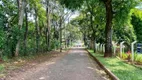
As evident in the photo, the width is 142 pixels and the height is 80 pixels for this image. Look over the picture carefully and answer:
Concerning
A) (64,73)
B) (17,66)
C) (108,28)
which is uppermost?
(108,28)

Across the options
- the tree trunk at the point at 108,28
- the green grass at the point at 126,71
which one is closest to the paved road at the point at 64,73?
the green grass at the point at 126,71

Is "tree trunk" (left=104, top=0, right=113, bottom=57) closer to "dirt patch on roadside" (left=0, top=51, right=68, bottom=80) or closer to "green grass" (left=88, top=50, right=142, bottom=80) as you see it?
"dirt patch on roadside" (left=0, top=51, right=68, bottom=80)

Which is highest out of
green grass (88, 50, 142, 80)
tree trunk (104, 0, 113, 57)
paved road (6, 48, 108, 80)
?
tree trunk (104, 0, 113, 57)

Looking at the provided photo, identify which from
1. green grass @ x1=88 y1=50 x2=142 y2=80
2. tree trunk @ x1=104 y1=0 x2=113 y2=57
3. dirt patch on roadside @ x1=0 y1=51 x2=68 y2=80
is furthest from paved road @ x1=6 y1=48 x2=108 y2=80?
tree trunk @ x1=104 y1=0 x2=113 y2=57

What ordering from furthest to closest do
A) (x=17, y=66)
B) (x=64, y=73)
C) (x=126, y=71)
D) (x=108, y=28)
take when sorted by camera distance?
(x=108, y=28) < (x=17, y=66) < (x=64, y=73) < (x=126, y=71)

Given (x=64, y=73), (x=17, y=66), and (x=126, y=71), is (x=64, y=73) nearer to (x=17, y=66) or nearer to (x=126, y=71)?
(x=126, y=71)

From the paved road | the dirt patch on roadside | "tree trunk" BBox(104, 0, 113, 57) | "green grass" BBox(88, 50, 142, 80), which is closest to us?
"green grass" BBox(88, 50, 142, 80)

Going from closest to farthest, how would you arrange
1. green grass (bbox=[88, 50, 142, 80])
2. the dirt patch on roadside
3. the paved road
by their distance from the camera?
green grass (bbox=[88, 50, 142, 80])
the paved road
the dirt patch on roadside

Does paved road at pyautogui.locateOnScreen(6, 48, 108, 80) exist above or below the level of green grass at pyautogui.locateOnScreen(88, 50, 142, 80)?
below

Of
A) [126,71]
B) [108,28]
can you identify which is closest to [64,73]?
[126,71]

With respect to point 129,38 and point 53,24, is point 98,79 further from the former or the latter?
point 53,24

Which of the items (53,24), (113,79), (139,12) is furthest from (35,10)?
(113,79)

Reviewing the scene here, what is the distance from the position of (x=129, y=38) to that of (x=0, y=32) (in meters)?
24.1

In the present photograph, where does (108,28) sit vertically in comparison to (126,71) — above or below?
above
